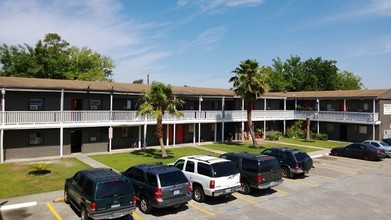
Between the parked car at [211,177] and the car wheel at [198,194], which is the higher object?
the parked car at [211,177]

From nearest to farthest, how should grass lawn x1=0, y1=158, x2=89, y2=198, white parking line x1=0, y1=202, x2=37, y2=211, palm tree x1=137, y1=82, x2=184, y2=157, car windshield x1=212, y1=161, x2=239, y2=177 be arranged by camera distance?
white parking line x1=0, y1=202, x2=37, y2=211 → car windshield x1=212, y1=161, x2=239, y2=177 → grass lawn x1=0, y1=158, x2=89, y2=198 → palm tree x1=137, y1=82, x2=184, y2=157

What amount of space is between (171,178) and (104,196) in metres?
2.83

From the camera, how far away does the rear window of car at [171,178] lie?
12.6 metres

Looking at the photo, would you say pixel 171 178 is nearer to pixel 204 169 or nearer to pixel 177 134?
pixel 204 169

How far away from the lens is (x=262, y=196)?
1572 centimetres

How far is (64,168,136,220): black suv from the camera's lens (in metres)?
11.0

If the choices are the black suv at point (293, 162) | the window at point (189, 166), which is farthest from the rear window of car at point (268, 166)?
the black suv at point (293, 162)

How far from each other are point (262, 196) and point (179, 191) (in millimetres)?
4967

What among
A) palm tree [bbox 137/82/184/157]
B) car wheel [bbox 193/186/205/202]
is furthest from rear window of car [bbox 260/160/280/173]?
palm tree [bbox 137/82/184/157]

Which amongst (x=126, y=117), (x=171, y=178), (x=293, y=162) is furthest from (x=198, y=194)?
(x=126, y=117)

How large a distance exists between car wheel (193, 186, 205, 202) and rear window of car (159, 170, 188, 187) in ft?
5.72

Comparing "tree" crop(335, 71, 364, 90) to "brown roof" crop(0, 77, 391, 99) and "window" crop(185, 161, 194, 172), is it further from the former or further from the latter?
"window" crop(185, 161, 194, 172)

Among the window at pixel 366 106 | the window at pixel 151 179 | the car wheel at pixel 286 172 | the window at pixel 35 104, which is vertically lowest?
the car wheel at pixel 286 172

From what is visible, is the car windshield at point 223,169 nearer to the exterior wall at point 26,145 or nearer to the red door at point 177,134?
the exterior wall at point 26,145
